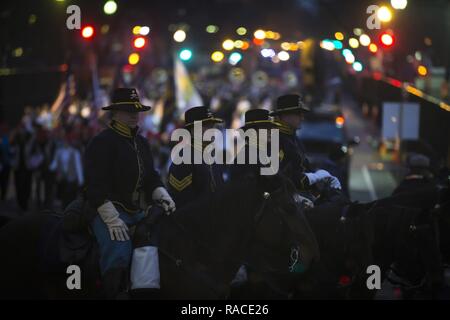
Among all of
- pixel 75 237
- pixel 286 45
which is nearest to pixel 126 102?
pixel 75 237

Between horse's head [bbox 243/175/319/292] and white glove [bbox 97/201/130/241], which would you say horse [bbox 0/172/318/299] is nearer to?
horse's head [bbox 243/175/319/292]

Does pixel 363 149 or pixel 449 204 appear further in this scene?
pixel 363 149

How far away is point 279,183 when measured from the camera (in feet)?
25.9

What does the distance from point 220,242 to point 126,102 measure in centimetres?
160

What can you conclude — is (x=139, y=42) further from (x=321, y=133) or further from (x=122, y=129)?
(x=122, y=129)

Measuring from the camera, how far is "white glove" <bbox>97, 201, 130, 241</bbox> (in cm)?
814

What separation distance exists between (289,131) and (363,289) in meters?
1.91

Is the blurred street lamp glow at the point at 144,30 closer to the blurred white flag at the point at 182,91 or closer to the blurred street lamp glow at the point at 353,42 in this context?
the blurred street lamp glow at the point at 353,42

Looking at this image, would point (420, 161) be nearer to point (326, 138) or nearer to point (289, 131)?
point (289, 131)

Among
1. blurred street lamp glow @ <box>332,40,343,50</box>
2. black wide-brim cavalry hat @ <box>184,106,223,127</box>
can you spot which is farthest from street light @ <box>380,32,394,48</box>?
black wide-brim cavalry hat @ <box>184,106,223,127</box>

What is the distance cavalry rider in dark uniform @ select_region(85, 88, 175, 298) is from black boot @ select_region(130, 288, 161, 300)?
16 cm

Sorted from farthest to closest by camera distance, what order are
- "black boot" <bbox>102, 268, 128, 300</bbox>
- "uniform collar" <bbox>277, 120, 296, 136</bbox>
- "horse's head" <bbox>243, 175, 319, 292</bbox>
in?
1. "uniform collar" <bbox>277, 120, 296, 136</bbox>
2. "black boot" <bbox>102, 268, 128, 300</bbox>
3. "horse's head" <bbox>243, 175, 319, 292</bbox>

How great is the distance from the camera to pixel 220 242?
8055 millimetres
